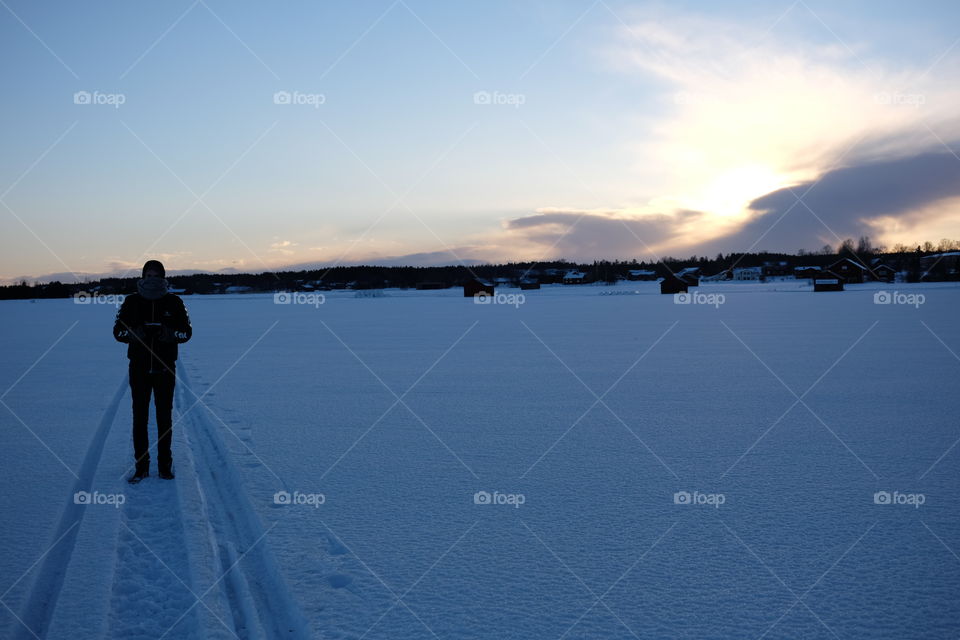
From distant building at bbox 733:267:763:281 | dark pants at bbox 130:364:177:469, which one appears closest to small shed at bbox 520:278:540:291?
distant building at bbox 733:267:763:281

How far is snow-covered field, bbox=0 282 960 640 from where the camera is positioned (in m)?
3.53

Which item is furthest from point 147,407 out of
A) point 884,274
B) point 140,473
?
point 884,274

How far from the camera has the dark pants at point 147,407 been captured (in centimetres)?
582

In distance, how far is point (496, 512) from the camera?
5098 mm

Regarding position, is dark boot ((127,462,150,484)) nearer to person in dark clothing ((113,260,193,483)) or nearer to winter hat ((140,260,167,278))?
person in dark clothing ((113,260,193,483))

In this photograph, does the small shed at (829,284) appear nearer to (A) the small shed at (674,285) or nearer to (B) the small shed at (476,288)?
(A) the small shed at (674,285)

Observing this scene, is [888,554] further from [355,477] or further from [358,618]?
[355,477]

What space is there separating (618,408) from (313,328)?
20345 millimetres

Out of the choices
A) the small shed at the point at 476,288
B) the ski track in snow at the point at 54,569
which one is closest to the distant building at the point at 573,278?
the small shed at the point at 476,288

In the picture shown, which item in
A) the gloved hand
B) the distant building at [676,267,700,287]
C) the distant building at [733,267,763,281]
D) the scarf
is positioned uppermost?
the distant building at [733,267,763,281]

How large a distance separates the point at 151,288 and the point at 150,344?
508 mm

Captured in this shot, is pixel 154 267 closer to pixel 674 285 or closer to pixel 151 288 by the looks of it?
pixel 151 288

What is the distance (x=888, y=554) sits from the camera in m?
4.21

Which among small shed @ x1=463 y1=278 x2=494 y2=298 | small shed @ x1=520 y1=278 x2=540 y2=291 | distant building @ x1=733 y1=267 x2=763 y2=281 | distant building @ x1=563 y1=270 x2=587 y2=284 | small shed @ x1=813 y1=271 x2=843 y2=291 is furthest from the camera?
distant building @ x1=733 y1=267 x2=763 y2=281
